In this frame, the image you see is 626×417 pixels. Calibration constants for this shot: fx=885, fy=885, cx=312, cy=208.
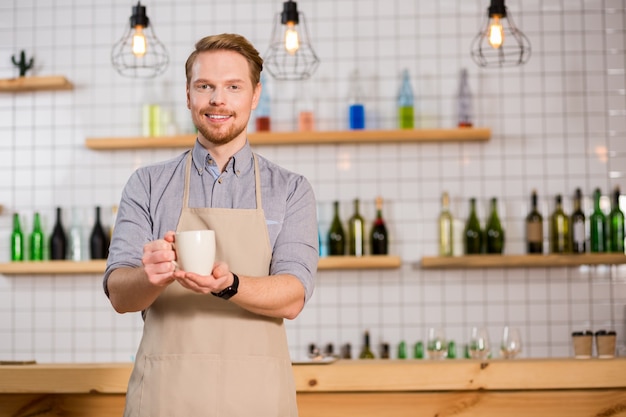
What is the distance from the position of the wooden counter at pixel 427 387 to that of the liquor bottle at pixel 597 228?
1637 mm

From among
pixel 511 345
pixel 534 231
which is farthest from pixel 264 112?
pixel 511 345

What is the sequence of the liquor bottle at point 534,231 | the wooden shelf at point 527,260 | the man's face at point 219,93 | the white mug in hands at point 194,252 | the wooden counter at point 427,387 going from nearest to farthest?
the white mug in hands at point 194,252
the man's face at point 219,93
the wooden counter at point 427,387
the wooden shelf at point 527,260
the liquor bottle at point 534,231

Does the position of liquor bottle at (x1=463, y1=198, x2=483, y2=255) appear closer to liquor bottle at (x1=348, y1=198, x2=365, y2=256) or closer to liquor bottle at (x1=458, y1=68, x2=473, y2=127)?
liquor bottle at (x1=458, y1=68, x2=473, y2=127)

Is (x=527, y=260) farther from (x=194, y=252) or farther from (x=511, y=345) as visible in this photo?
(x=194, y=252)

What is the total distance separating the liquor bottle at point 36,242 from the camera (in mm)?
4301

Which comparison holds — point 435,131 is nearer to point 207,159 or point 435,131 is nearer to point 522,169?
point 522,169

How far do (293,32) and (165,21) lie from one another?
1.18 metres

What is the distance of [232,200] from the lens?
1.77m

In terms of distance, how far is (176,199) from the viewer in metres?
1.74

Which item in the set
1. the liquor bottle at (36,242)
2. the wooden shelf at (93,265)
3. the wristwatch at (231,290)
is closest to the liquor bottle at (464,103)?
the wooden shelf at (93,265)

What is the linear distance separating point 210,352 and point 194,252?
13.6 inches

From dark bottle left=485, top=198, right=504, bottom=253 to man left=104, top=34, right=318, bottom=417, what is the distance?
102 inches

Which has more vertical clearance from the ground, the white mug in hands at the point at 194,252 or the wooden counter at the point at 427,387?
the white mug in hands at the point at 194,252

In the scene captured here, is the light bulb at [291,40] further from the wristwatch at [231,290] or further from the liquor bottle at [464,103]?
the wristwatch at [231,290]
